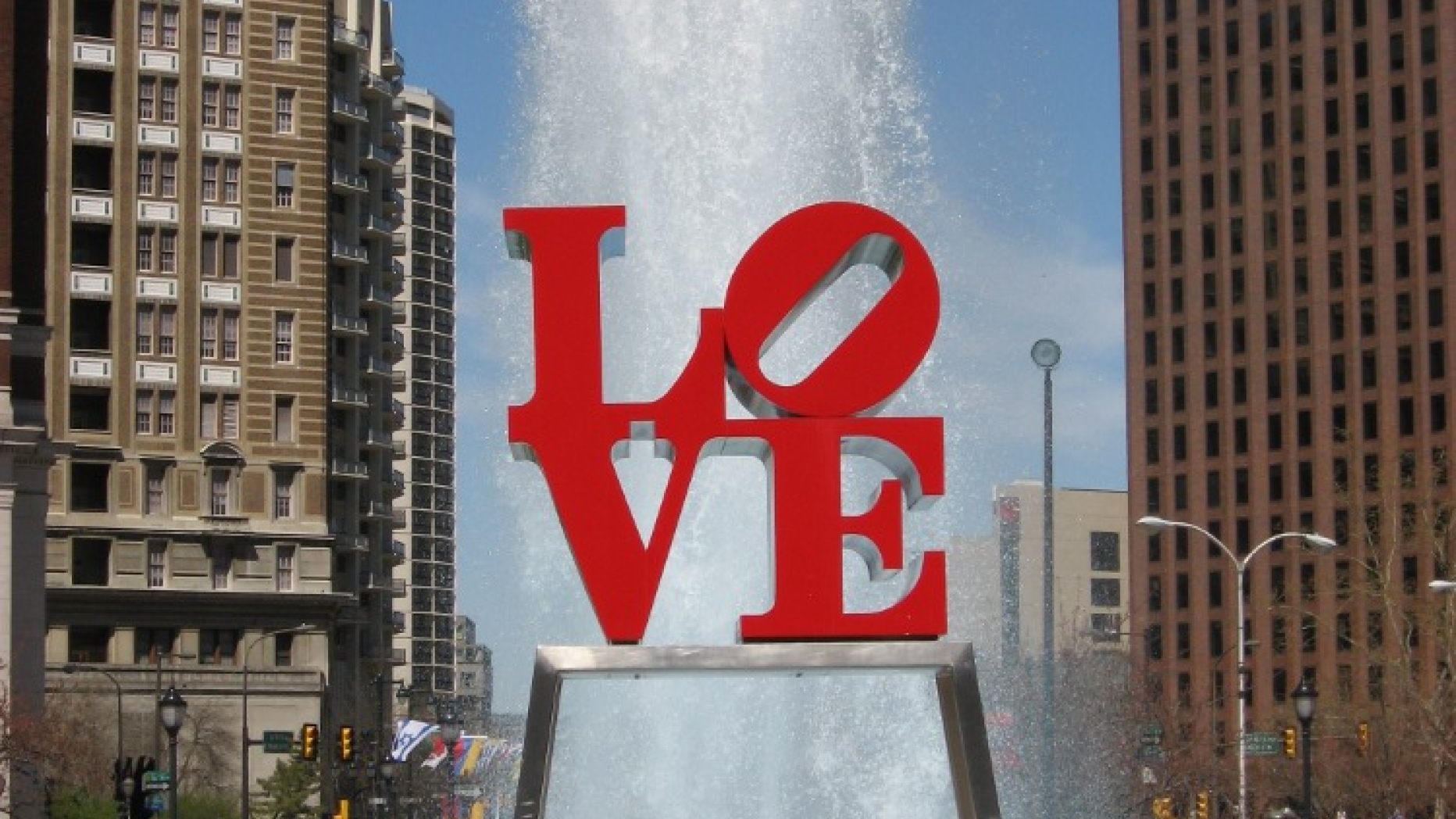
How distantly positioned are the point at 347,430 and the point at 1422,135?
68.7 meters

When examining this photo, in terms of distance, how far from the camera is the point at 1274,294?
14575cm

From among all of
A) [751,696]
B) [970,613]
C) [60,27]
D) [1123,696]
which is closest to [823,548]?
[751,696]

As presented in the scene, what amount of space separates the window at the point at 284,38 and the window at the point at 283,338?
8.21 meters

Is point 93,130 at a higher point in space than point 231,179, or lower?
higher

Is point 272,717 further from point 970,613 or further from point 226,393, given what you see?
point 970,613

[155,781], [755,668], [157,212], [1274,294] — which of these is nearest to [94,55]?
[157,212]

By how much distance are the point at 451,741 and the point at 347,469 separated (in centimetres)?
1458

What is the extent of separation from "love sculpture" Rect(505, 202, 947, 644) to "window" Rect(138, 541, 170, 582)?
198 feet

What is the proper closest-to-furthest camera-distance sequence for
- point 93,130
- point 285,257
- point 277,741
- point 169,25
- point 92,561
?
point 277,741
point 92,561
point 93,130
point 169,25
point 285,257

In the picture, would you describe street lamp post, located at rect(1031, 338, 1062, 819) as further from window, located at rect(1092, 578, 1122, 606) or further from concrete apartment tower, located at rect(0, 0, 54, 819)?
window, located at rect(1092, 578, 1122, 606)

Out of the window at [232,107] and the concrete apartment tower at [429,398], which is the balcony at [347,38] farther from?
the concrete apartment tower at [429,398]

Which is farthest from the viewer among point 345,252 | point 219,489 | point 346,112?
point 346,112

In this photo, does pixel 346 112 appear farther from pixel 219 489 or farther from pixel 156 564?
pixel 156 564

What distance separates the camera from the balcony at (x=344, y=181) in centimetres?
9212
